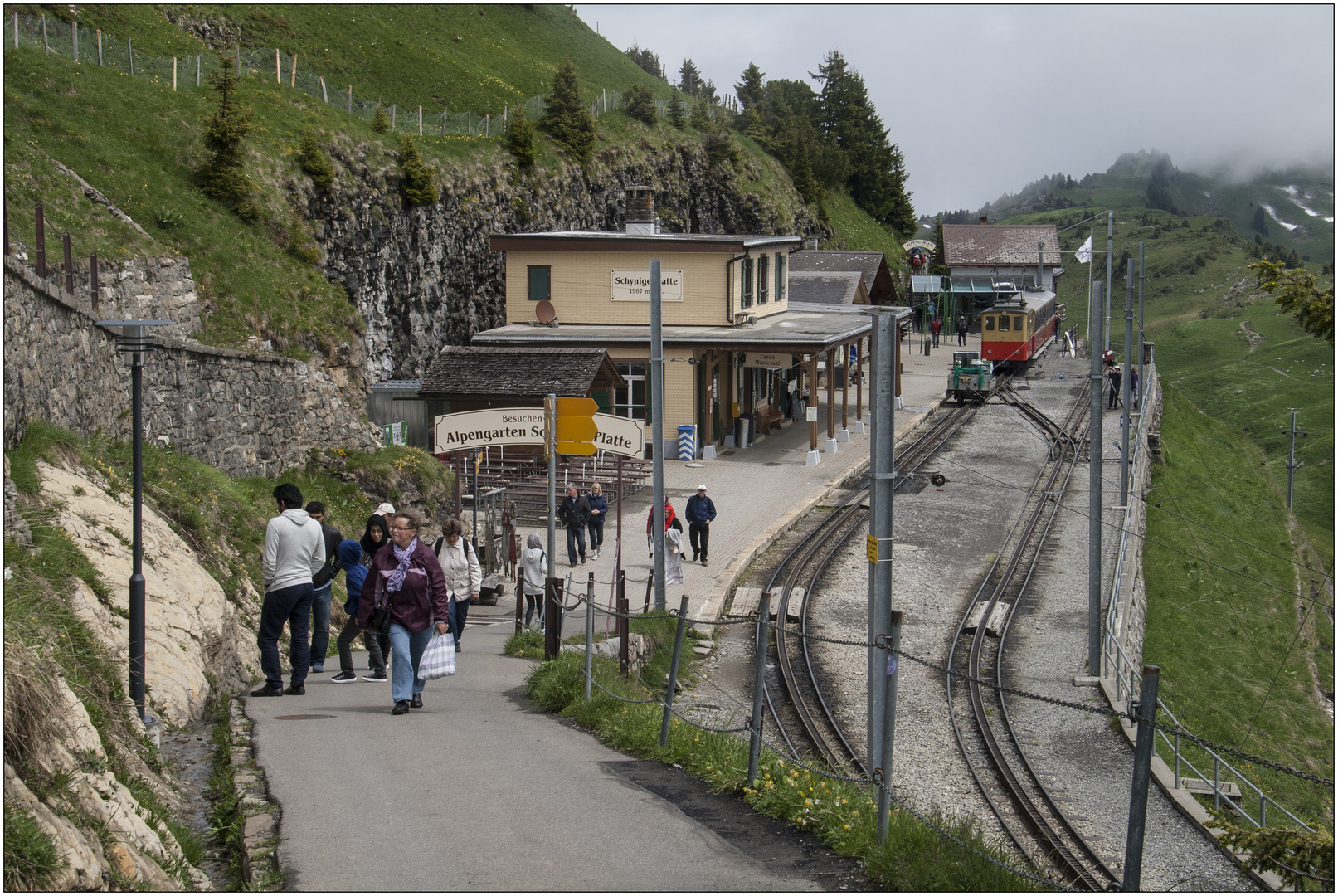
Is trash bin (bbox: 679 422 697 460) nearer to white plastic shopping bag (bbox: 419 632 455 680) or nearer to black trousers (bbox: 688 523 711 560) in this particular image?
black trousers (bbox: 688 523 711 560)

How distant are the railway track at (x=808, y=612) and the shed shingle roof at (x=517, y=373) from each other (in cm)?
665

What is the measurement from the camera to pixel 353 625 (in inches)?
426

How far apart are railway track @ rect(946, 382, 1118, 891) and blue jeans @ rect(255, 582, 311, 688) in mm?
5453

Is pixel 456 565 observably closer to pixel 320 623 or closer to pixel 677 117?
pixel 320 623

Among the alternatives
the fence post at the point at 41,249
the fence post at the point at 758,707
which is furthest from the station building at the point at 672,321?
the fence post at the point at 758,707

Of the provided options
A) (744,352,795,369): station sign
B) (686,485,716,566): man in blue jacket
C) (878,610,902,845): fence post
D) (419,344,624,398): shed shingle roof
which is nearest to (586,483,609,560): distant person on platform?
(686,485,716,566): man in blue jacket

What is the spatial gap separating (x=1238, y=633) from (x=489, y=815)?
76.4ft

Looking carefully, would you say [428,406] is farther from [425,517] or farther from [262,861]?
[262,861]

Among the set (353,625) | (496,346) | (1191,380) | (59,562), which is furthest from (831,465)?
(1191,380)

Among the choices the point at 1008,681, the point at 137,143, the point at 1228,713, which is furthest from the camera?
the point at 137,143

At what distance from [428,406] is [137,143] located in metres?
9.86

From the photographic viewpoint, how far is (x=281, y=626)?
984 centimetres

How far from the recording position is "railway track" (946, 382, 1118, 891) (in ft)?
34.6

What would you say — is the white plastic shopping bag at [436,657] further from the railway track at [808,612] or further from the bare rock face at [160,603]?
the railway track at [808,612]
